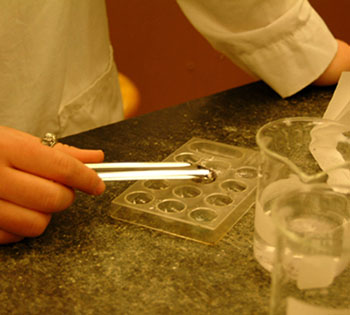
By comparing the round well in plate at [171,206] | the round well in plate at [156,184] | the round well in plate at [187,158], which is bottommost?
the round well in plate at [187,158]

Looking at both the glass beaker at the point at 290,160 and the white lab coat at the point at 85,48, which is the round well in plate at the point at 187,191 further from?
the white lab coat at the point at 85,48

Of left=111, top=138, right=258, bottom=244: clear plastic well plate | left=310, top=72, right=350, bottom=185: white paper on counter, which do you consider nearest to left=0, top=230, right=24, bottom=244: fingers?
left=111, top=138, right=258, bottom=244: clear plastic well plate

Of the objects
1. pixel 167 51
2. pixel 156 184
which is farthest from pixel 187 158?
pixel 167 51

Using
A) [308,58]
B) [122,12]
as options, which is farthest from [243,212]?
[122,12]

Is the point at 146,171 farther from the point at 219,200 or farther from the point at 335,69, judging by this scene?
the point at 335,69

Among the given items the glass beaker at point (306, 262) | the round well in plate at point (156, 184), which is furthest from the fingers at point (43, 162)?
the glass beaker at point (306, 262)

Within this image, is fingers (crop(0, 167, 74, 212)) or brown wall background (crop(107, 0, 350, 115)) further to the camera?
brown wall background (crop(107, 0, 350, 115))

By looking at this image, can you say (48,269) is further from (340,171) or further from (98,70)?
(98,70)

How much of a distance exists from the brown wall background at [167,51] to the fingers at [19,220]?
1.59 meters

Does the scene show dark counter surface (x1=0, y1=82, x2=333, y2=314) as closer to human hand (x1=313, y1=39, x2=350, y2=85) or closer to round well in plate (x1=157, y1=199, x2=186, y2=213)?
round well in plate (x1=157, y1=199, x2=186, y2=213)

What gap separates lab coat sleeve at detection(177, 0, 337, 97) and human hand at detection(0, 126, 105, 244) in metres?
0.46

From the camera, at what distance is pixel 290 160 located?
2.10 ft

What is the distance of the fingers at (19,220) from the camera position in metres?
0.59

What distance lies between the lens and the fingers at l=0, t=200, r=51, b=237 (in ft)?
1.94
